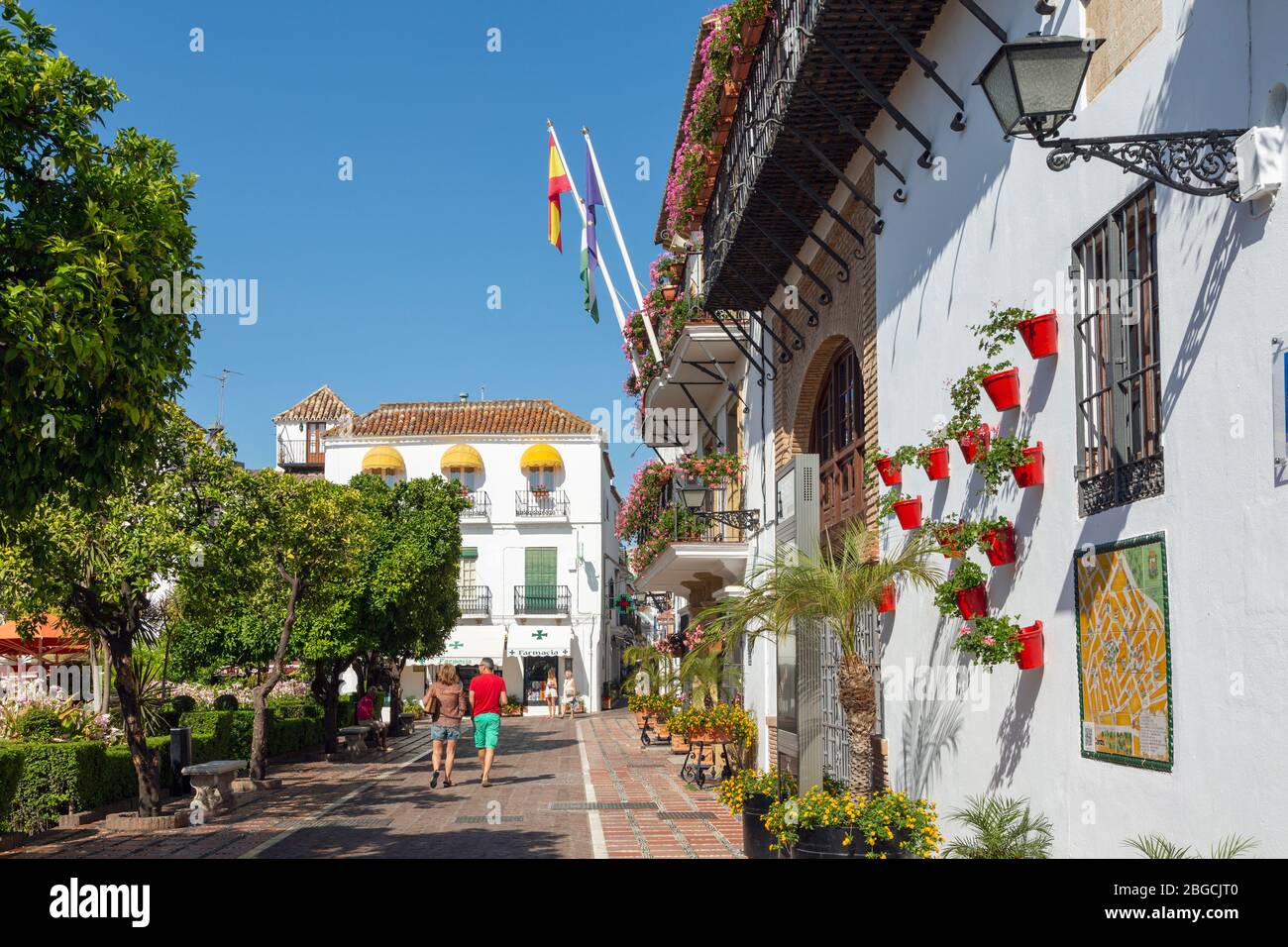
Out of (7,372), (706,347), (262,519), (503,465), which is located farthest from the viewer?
(503,465)

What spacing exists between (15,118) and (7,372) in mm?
1711

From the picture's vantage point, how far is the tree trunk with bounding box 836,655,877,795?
9703mm

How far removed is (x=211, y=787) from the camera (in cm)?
1631

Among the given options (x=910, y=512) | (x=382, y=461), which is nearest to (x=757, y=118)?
(x=910, y=512)

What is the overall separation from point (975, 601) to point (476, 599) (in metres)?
45.2

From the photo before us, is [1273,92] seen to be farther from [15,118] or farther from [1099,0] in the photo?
[15,118]

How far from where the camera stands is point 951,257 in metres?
9.84

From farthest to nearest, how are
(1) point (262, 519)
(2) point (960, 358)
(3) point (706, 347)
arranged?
(3) point (706, 347), (1) point (262, 519), (2) point (960, 358)

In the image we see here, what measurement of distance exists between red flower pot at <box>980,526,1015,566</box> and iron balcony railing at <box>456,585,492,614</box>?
148ft

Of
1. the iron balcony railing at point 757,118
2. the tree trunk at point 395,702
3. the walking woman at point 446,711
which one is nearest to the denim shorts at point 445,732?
the walking woman at point 446,711

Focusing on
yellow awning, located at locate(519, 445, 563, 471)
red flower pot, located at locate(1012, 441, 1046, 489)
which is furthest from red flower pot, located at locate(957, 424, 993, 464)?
yellow awning, located at locate(519, 445, 563, 471)

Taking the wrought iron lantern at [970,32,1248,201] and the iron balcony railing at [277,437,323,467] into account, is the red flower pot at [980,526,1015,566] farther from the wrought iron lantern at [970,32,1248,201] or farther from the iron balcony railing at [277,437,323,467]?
the iron balcony railing at [277,437,323,467]

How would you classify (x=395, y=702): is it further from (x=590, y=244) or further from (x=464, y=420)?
(x=464, y=420)
